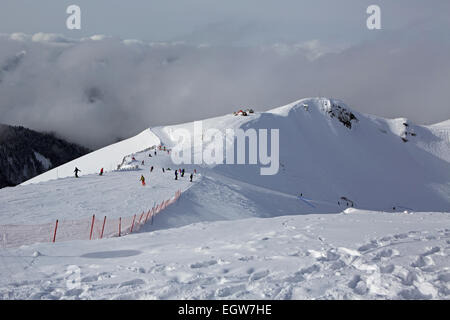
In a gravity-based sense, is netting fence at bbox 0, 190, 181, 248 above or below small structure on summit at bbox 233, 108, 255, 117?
below

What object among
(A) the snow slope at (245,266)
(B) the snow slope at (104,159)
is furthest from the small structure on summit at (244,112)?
(A) the snow slope at (245,266)

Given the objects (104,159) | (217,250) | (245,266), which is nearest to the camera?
(245,266)

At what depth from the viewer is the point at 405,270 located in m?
8.91

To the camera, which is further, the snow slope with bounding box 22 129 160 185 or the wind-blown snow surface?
the snow slope with bounding box 22 129 160 185

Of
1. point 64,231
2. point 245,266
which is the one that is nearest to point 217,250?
point 245,266

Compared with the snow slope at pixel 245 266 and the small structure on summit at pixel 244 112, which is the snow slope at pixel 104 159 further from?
the snow slope at pixel 245 266

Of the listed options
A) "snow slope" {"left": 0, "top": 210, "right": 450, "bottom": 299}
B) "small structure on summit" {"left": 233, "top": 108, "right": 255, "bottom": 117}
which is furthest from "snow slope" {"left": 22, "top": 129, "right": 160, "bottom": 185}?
"snow slope" {"left": 0, "top": 210, "right": 450, "bottom": 299}

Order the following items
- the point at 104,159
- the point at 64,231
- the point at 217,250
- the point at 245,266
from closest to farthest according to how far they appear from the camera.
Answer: the point at 245,266
the point at 217,250
the point at 64,231
the point at 104,159

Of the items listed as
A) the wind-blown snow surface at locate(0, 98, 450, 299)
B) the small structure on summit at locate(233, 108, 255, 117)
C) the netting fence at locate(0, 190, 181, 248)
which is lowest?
the netting fence at locate(0, 190, 181, 248)

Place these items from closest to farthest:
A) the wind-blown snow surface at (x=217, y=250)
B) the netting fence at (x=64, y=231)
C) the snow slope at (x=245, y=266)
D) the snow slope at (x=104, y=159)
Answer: the snow slope at (x=245, y=266) < the wind-blown snow surface at (x=217, y=250) < the netting fence at (x=64, y=231) < the snow slope at (x=104, y=159)

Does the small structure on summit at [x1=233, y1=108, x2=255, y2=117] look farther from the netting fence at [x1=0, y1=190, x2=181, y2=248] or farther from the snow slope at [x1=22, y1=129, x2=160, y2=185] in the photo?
the netting fence at [x1=0, y1=190, x2=181, y2=248]

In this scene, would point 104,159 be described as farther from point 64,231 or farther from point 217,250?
point 217,250

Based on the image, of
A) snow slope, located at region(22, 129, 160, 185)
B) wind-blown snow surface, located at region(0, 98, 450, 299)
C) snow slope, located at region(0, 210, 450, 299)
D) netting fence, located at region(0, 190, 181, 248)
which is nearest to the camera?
snow slope, located at region(0, 210, 450, 299)
